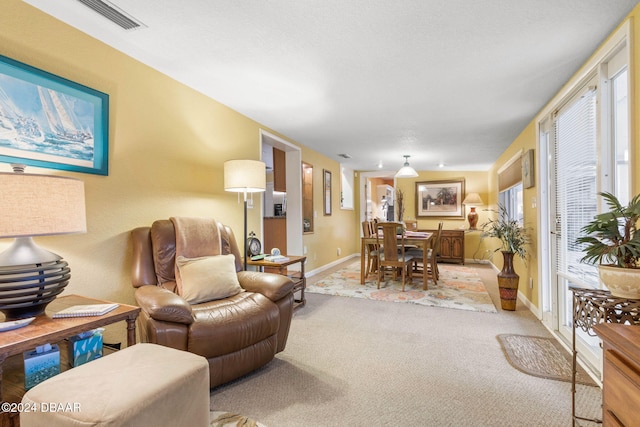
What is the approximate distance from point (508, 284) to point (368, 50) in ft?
9.52

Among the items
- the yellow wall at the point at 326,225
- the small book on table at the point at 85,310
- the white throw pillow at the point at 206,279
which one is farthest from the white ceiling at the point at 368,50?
the yellow wall at the point at 326,225

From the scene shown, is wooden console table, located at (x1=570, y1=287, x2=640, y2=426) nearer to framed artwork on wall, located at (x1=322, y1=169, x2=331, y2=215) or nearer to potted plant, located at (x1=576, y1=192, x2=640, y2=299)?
potted plant, located at (x1=576, y1=192, x2=640, y2=299)

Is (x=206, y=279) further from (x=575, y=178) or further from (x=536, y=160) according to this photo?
(x=536, y=160)

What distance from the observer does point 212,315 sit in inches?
72.7

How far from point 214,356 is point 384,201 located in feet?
27.8

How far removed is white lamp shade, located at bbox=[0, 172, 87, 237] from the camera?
119 cm

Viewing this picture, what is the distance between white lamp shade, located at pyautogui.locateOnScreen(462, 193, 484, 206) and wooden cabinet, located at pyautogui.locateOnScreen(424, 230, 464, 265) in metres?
0.71

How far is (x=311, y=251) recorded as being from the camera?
534 cm

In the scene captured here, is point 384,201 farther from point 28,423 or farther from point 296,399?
point 28,423

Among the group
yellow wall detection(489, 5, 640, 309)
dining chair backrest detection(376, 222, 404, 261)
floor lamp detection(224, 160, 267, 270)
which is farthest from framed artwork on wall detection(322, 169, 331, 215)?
yellow wall detection(489, 5, 640, 309)

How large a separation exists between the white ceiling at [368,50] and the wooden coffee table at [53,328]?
1642 mm

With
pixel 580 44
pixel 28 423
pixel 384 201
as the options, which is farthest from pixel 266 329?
pixel 384 201

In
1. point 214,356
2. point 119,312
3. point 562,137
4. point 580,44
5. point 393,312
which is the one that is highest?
point 580,44

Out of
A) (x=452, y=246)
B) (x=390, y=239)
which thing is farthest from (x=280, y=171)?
(x=452, y=246)
